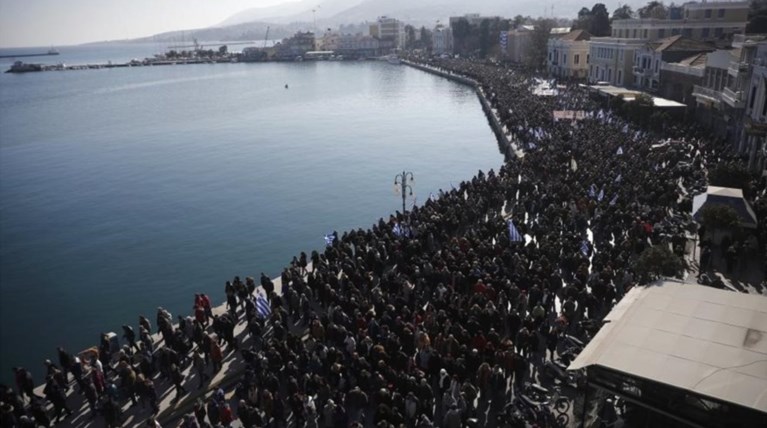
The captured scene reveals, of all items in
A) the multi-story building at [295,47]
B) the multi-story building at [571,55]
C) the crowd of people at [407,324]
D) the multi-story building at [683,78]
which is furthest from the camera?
the multi-story building at [295,47]

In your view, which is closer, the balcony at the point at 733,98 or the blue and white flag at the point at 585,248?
the blue and white flag at the point at 585,248

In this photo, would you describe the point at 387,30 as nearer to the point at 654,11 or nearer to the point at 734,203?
the point at 654,11

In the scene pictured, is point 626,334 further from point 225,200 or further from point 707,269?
point 225,200

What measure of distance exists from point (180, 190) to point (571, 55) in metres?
54.4

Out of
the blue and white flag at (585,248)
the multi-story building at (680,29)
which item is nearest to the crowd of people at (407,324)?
the blue and white flag at (585,248)

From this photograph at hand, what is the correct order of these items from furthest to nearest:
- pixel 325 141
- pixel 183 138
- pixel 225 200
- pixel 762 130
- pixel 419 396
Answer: pixel 183 138, pixel 325 141, pixel 225 200, pixel 762 130, pixel 419 396

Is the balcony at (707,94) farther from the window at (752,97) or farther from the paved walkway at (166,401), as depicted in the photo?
the paved walkway at (166,401)

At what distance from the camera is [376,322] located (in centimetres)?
1163

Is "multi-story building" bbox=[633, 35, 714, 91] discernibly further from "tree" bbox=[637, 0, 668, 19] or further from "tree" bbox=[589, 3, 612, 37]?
"tree" bbox=[637, 0, 668, 19]

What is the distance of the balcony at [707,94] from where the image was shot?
3158 cm

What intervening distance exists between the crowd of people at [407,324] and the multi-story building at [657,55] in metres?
26.8

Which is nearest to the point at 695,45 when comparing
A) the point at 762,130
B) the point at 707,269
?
the point at 762,130

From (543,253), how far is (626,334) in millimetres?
6996

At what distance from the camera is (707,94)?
33.2 metres
